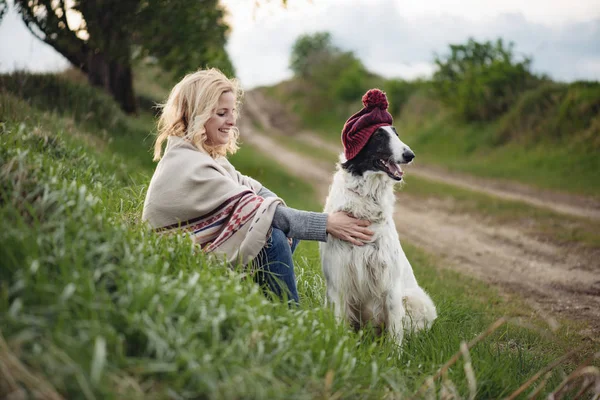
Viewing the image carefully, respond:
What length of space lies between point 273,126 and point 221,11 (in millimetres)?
18923

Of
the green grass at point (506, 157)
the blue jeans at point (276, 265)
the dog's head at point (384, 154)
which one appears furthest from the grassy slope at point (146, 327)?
the green grass at point (506, 157)

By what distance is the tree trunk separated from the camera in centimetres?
1116

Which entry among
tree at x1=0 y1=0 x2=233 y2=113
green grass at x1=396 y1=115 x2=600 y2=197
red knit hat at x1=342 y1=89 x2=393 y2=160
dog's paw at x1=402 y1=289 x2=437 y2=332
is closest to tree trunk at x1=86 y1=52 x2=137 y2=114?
tree at x1=0 y1=0 x2=233 y2=113

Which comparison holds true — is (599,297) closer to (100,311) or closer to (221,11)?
(100,311)

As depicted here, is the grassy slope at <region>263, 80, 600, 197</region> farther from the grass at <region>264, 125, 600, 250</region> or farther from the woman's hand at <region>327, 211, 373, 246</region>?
the woman's hand at <region>327, 211, 373, 246</region>

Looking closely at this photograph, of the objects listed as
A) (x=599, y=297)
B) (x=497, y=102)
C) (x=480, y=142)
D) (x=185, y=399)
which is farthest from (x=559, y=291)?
(x=497, y=102)

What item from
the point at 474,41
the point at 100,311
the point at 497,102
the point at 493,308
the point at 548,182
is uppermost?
the point at 474,41

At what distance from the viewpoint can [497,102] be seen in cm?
1697

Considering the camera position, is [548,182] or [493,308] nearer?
[493,308]

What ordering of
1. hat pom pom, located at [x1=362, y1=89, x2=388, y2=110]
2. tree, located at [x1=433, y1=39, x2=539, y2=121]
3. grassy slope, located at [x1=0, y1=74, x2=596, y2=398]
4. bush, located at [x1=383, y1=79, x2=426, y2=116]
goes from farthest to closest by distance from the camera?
bush, located at [x1=383, y1=79, x2=426, y2=116]
tree, located at [x1=433, y1=39, x2=539, y2=121]
hat pom pom, located at [x1=362, y1=89, x2=388, y2=110]
grassy slope, located at [x1=0, y1=74, x2=596, y2=398]

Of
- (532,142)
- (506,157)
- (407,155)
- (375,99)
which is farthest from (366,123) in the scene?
(532,142)

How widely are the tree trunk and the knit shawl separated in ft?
26.6

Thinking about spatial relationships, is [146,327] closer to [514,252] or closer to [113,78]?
[514,252]

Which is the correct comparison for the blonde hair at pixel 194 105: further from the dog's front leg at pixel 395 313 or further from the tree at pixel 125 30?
the tree at pixel 125 30
